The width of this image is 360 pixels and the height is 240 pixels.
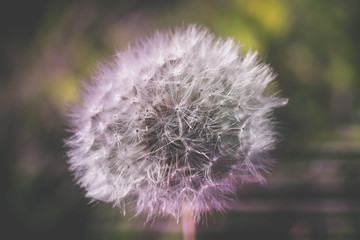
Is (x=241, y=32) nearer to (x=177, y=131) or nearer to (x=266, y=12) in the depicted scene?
(x=266, y=12)

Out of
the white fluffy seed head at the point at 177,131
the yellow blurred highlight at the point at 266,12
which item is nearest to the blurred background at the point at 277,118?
the yellow blurred highlight at the point at 266,12

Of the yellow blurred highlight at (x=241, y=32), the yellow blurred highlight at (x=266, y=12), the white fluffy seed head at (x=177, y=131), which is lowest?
the white fluffy seed head at (x=177, y=131)

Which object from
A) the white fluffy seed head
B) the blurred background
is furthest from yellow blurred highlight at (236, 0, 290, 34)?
the white fluffy seed head

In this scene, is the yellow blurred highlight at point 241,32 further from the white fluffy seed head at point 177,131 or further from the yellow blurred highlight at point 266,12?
the white fluffy seed head at point 177,131

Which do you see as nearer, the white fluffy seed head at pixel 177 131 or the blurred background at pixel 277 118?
the white fluffy seed head at pixel 177 131

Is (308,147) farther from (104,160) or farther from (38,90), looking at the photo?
(38,90)

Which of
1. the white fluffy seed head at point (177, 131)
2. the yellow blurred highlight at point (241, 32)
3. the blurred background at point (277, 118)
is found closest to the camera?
the white fluffy seed head at point (177, 131)

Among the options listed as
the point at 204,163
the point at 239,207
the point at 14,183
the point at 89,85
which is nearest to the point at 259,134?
the point at 204,163

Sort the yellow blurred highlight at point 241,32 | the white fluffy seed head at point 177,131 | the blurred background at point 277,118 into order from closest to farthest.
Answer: the white fluffy seed head at point 177,131, the yellow blurred highlight at point 241,32, the blurred background at point 277,118
